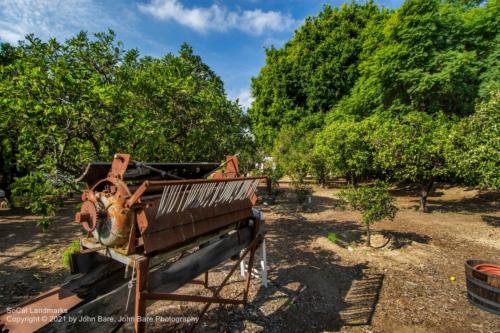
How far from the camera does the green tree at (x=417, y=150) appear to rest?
12.4 metres

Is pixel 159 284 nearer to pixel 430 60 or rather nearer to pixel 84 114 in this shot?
pixel 84 114

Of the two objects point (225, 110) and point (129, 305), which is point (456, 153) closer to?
point (225, 110)

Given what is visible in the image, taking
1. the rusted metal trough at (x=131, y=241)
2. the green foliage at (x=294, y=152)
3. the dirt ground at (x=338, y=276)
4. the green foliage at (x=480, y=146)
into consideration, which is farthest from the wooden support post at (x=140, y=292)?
the green foliage at (x=294, y=152)

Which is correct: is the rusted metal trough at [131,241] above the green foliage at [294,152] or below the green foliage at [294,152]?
below

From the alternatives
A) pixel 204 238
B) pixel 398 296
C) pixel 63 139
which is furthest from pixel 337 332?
pixel 63 139

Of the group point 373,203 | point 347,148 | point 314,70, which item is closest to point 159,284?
point 373,203

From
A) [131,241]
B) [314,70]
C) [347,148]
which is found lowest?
[131,241]

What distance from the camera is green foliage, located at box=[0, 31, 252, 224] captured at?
4.43 m

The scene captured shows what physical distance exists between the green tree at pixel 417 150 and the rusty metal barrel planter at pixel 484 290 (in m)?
8.57

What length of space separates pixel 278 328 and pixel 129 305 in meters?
3.17

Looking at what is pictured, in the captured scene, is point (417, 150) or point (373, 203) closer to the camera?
point (373, 203)

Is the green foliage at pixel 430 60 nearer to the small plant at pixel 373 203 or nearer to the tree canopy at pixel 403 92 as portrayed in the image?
the tree canopy at pixel 403 92

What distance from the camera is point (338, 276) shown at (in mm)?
6832

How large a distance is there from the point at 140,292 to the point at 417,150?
1416cm
